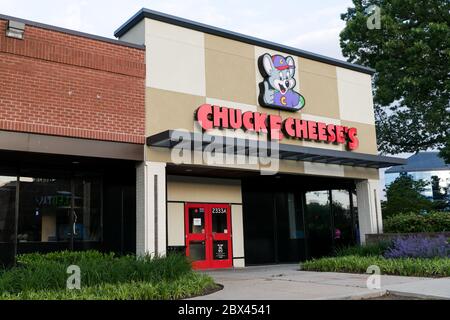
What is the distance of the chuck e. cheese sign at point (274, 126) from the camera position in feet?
51.5

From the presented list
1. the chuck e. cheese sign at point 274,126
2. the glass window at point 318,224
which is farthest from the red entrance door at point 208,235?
the glass window at point 318,224

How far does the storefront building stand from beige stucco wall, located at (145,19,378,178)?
4 centimetres

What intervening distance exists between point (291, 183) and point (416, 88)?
10.4 metres

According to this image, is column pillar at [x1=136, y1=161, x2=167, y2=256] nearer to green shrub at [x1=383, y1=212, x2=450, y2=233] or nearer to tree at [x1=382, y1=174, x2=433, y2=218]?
green shrub at [x1=383, y1=212, x2=450, y2=233]

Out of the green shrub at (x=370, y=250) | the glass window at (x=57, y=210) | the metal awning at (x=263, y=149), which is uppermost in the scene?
the metal awning at (x=263, y=149)

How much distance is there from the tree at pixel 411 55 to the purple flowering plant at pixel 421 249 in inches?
469

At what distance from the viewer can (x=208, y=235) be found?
61.6 feet

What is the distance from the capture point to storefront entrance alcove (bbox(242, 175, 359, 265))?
2061 cm

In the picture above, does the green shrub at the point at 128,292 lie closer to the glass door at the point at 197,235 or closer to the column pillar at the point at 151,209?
the column pillar at the point at 151,209

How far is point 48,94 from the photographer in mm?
13195

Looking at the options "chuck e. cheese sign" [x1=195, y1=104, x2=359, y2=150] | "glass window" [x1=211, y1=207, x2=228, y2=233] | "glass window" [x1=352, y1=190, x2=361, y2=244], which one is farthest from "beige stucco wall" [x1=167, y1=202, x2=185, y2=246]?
"glass window" [x1=352, y1=190, x2=361, y2=244]
